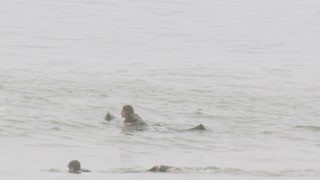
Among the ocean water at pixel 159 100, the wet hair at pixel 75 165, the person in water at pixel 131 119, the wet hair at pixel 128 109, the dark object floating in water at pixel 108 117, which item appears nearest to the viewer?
the wet hair at pixel 75 165

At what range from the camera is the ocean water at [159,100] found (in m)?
31.5

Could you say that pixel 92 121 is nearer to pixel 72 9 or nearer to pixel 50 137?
pixel 50 137

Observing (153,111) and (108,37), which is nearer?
(153,111)

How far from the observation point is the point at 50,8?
9688 cm

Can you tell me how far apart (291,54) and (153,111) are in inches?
1019

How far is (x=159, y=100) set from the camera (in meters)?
42.1

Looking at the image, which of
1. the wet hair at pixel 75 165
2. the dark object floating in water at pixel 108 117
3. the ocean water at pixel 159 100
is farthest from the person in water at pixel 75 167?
the dark object floating in water at pixel 108 117

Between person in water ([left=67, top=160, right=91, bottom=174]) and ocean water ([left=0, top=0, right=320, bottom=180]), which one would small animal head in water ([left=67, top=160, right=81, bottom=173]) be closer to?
person in water ([left=67, top=160, right=91, bottom=174])

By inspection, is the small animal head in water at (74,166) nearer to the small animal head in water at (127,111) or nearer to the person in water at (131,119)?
the small animal head in water at (127,111)

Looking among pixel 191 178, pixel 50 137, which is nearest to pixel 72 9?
pixel 50 137

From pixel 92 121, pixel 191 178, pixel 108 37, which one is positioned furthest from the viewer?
pixel 108 37

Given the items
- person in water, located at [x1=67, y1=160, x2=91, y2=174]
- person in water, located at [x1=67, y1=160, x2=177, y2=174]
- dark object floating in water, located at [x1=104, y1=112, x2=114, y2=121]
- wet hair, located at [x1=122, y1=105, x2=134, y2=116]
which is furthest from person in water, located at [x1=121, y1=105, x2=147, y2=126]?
person in water, located at [x1=67, y1=160, x2=91, y2=174]

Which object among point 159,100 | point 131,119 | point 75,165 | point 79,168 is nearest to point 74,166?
point 75,165

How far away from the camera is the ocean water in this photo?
3153cm
